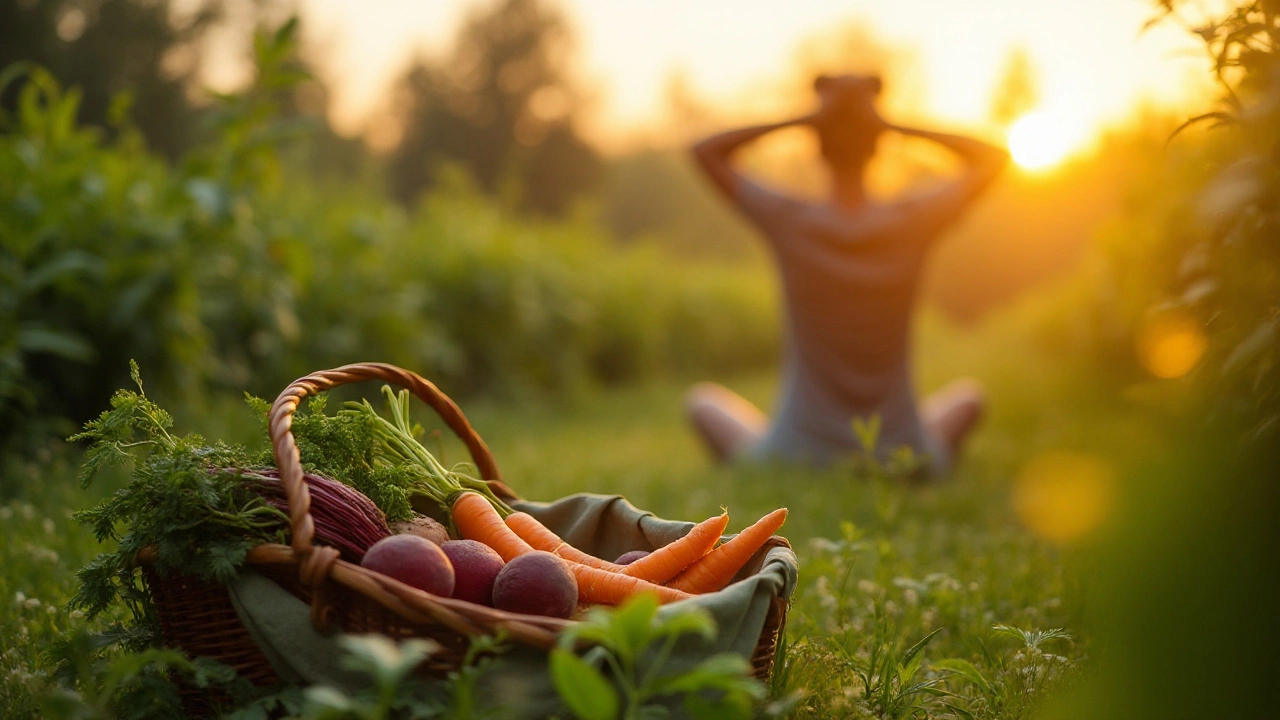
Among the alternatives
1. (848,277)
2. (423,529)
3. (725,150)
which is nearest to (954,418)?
(848,277)

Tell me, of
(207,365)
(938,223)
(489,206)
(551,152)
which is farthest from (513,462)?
(551,152)

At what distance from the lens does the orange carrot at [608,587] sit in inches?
77.5

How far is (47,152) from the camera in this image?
4988 millimetres

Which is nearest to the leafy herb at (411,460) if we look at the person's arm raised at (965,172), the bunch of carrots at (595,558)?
the bunch of carrots at (595,558)

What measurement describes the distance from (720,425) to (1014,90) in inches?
791

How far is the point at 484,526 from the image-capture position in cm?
217

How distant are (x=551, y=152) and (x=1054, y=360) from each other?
26068 mm

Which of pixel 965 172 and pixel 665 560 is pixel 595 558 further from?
pixel 965 172

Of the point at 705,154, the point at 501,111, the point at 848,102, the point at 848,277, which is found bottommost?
the point at 848,277

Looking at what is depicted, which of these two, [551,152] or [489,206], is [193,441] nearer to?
[489,206]

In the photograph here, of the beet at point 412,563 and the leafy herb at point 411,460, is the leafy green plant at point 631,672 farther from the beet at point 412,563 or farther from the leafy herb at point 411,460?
the leafy herb at point 411,460

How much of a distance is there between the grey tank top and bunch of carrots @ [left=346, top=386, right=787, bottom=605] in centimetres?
374

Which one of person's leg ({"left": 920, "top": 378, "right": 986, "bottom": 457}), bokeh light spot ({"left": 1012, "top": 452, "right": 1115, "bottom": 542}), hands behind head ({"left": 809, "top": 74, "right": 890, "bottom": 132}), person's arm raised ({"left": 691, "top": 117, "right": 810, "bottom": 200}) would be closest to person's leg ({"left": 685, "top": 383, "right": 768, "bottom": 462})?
person's leg ({"left": 920, "top": 378, "right": 986, "bottom": 457})

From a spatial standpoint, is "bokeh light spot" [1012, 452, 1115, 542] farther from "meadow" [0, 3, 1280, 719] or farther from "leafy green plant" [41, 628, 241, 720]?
"leafy green plant" [41, 628, 241, 720]
